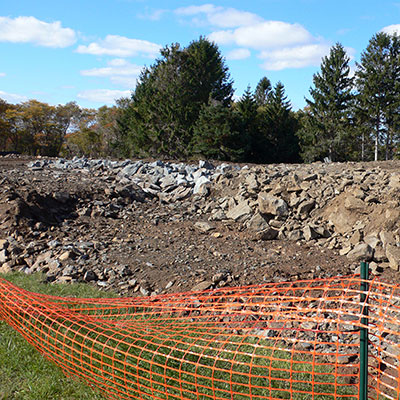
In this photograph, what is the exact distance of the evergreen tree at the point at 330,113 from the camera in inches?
985

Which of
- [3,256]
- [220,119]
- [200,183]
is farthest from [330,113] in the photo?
[3,256]

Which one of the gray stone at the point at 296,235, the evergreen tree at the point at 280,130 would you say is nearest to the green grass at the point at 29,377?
the gray stone at the point at 296,235

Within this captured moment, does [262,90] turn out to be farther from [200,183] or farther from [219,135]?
[200,183]

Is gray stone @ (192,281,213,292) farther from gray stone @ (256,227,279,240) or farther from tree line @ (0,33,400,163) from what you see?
tree line @ (0,33,400,163)

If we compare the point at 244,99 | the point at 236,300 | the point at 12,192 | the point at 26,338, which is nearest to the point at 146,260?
the point at 236,300

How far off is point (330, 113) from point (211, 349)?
2489cm

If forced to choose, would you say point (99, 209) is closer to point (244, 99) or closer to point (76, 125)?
point (244, 99)

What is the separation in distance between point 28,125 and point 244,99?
57.2 feet

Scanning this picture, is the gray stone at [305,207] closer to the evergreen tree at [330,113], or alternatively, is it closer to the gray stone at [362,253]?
the gray stone at [362,253]

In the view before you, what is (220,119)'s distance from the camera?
57.5ft

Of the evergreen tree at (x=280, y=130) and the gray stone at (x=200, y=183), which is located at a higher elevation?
the evergreen tree at (x=280, y=130)

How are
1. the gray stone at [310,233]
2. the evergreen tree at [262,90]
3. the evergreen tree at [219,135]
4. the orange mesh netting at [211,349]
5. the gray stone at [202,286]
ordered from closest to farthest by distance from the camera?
the orange mesh netting at [211,349]
the gray stone at [202,286]
the gray stone at [310,233]
the evergreen tree at [219,135]
the evergreen tree at [262,90]

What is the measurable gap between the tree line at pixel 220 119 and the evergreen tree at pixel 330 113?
0.20ft

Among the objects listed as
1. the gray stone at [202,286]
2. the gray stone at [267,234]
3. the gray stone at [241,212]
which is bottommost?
the gray stone at [202,286]
